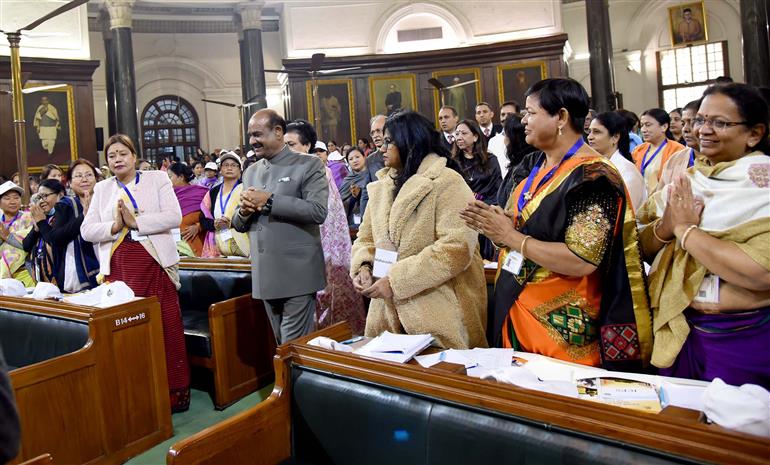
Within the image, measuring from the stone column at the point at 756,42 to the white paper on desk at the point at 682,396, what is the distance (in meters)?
8.70

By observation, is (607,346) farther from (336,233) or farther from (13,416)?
(336,233)

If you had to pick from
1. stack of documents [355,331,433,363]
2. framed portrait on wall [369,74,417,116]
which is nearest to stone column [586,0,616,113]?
framed portrait on wall [369,74,417,116]

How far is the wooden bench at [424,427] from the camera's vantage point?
4.32 feet

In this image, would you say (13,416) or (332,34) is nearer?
(13,416)

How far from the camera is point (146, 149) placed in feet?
55.9

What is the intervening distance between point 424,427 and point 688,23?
1712 cm

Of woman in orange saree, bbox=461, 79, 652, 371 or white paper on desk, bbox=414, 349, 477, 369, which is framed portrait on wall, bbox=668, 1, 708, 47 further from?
white paper on desk, bbox=414, 349, 477, 369

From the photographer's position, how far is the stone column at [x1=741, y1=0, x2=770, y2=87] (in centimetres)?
880

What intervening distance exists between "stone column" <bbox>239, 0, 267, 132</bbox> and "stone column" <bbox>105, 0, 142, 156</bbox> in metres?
2.59

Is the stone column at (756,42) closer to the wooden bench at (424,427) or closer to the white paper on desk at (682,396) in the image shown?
the white paper on desk at (682,396)

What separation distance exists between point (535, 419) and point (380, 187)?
1.45 metres

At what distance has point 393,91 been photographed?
15.6 metres

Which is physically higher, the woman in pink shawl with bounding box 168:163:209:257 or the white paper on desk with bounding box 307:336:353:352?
the woman in pink shawl with bounding box 168:163:209:257

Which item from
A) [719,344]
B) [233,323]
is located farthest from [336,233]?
[719,344]
